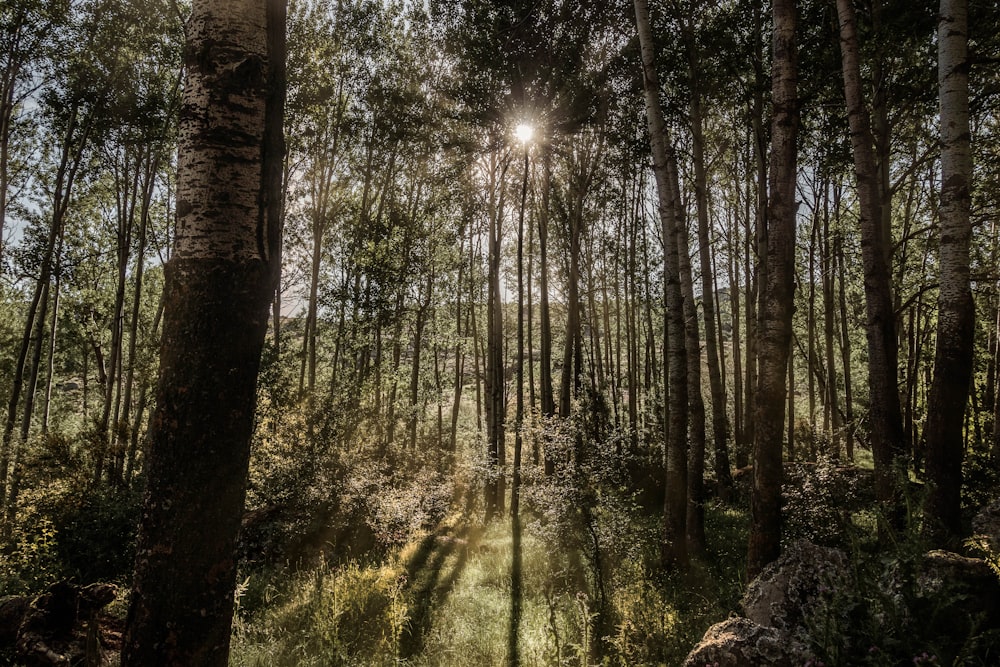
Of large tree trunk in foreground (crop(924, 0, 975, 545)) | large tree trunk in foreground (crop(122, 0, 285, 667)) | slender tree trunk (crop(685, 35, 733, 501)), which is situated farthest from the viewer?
slender tree trunk (crop(685, 35, 733, 501))

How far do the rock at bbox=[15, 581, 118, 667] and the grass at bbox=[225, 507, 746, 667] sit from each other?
4.18 feet

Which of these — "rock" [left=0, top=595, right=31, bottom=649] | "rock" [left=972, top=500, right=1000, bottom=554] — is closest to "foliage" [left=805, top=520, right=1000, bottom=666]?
"rock" [left=972, top=500, right=1000, bottom=554]

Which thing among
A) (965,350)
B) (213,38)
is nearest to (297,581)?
(213,38)

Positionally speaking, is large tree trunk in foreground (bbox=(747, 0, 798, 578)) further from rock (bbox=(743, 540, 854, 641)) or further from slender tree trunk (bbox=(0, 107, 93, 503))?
slender tree trunk (bbox=(0, 107, 93, 503))

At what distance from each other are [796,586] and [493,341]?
10832 mm

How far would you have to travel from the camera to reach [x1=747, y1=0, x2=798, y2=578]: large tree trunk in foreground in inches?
164

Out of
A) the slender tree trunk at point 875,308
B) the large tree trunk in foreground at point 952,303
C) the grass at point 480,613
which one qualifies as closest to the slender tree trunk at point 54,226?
the grass at point 480,613

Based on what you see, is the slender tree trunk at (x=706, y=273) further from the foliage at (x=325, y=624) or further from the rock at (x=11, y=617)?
the rock at (x=11, y=617)

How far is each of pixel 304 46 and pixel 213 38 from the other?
49.1ft

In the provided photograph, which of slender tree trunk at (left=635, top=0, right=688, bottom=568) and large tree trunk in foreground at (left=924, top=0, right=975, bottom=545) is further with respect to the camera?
slender tree trunk at (left=635, top=0, right=688, bottom=568)

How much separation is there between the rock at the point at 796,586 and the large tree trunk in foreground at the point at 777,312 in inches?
24.1

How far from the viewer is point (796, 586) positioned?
3252 millimetres

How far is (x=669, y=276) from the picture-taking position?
675 cm

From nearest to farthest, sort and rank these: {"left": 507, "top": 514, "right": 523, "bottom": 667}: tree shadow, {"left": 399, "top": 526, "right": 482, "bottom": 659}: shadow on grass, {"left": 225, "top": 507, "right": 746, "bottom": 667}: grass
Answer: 1. {"left": 225, "top": 507, "right": 746, "bottom": 667}: grass
2. {"left": 507, "top": 514, "right": 523, "bottom": 667}: tree shadow
3. {"left": 399, "top": 526, "right": 482, "bottom": 659}: shadow on grass
